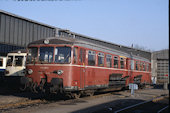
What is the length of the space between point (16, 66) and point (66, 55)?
8969 millimetres

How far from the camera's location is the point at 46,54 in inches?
516

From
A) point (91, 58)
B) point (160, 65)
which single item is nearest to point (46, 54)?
point (91, 58)

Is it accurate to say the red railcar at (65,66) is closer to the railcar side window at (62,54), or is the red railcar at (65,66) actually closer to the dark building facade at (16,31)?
the railcar side window at (62,54)

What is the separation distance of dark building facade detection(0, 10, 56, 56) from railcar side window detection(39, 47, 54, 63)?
36.1 ft

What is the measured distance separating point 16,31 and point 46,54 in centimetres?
1250

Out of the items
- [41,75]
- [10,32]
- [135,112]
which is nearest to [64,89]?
[41,75]

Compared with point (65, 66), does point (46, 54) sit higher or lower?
higher

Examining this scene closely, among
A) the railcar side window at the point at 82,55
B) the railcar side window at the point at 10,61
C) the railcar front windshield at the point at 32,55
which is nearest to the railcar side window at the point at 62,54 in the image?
the railcar side window at the point at 82,55

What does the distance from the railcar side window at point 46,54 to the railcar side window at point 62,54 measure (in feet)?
1.02

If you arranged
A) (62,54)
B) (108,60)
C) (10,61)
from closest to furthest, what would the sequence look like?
(62,54), (108,60), (10,61)

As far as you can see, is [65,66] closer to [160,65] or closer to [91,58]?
[91,58]

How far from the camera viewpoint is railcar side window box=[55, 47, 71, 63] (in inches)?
495

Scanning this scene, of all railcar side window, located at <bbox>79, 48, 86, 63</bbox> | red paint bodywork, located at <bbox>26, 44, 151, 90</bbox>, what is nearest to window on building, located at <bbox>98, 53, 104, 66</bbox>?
red paint bodywork, located at <bbox>26, 44, 151, 90</bbox>

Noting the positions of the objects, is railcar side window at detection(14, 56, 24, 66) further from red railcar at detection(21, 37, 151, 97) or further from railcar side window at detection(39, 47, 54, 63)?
railcar side window at detection(39, 47, 54, 63)
